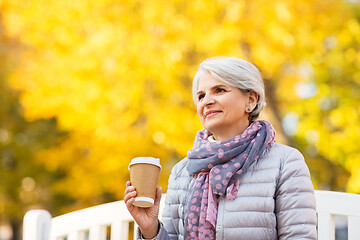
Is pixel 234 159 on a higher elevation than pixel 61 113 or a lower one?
lower

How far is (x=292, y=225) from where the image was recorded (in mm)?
1984

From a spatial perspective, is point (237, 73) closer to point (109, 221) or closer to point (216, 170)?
point (216, 170)

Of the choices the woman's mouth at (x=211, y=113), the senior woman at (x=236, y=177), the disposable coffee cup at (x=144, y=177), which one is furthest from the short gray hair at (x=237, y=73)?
the disposable coffee cup at (x=144, y=177)

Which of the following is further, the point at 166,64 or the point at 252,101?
the point at 166,64

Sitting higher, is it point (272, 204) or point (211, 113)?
point (211, 113)

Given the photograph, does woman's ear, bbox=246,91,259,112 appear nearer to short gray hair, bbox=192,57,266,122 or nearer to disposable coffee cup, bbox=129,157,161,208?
short gray hair, bbox=192,57,266,122

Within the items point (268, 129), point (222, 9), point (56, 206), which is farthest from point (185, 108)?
point (56, 206)

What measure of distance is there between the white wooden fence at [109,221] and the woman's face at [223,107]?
684 mm

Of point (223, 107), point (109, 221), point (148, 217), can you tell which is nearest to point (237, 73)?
point (223, 107)

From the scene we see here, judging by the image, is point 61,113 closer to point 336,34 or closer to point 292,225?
point 336,34

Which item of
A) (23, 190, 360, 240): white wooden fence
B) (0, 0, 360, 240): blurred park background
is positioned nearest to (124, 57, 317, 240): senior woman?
(23, 190, 360, 240): white wooden fence

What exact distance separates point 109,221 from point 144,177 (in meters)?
1.19

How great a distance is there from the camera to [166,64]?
21.6ft

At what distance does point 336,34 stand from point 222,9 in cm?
198
